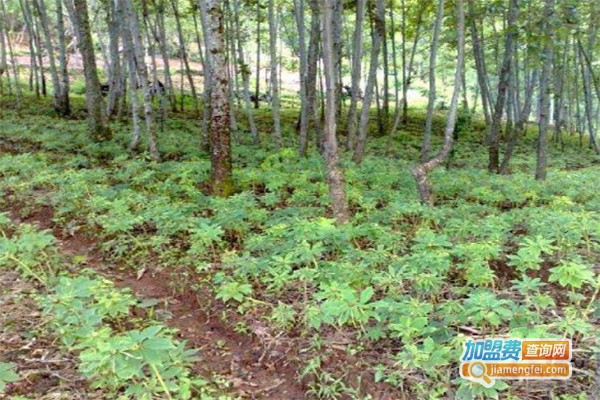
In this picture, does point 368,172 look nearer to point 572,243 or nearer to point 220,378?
point 572,243

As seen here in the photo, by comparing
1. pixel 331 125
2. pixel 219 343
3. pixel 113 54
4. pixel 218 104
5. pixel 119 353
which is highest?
pixel 113 54

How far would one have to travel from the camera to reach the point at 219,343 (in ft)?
11.9

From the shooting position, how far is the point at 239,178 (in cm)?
742

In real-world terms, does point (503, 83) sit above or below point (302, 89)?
below

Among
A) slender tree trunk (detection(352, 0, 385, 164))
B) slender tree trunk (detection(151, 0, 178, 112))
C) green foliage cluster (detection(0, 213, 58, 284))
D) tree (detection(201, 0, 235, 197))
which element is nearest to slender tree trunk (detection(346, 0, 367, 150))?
slender tree trunk (detection(352, 0, 385, 164))

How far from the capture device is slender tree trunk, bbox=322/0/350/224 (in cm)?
483

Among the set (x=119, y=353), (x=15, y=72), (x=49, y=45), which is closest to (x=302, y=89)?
(x=119, y=353)

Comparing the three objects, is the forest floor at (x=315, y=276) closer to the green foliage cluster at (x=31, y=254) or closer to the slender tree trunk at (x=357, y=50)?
the green foliage cluster at (x=31, y=254)

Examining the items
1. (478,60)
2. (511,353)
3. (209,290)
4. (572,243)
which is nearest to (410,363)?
(511,353)

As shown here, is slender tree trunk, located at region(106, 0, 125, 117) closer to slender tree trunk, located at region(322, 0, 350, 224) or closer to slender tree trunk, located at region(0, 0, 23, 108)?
slender tree trunk, located at region(0, 0, 23, 108)

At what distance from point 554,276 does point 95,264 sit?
4155mm

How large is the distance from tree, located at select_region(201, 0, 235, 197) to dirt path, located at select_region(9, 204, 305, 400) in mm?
2280

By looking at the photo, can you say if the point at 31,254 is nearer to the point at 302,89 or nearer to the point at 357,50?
the point at 357,50

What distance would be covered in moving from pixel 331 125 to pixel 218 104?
2.04 m
